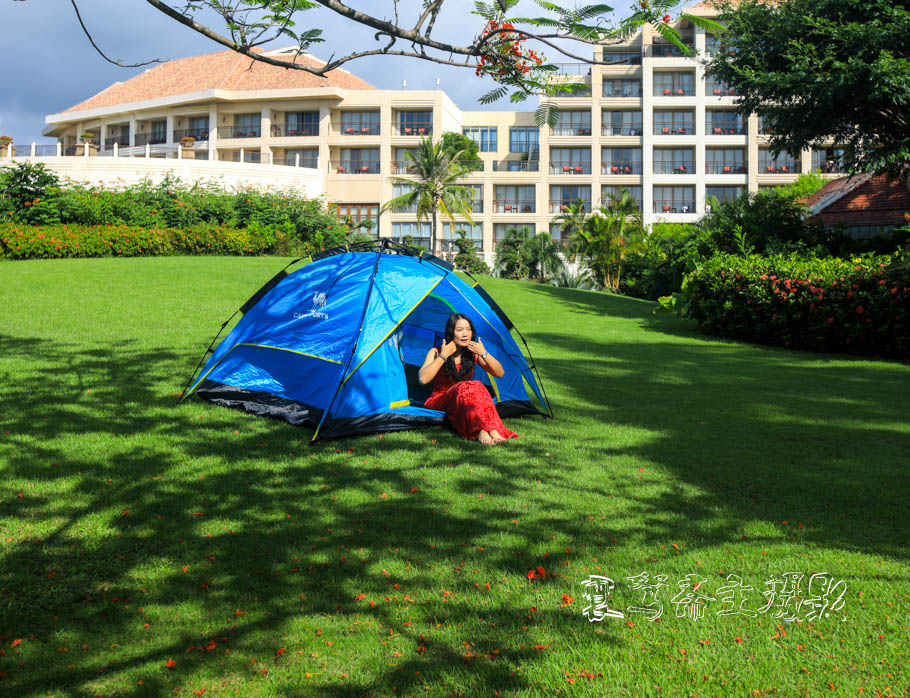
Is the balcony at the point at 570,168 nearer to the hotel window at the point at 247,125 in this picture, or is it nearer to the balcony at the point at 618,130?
the balcony at the point at 618,130

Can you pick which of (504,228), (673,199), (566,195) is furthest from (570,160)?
(673,199)

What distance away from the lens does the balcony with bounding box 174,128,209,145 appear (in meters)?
46.2

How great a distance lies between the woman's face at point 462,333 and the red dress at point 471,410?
0.98 ft

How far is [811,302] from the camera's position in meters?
13.5

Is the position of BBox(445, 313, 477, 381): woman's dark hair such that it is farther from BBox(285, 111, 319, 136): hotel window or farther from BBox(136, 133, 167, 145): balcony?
BBox(136, 133, 167, 145): balcony

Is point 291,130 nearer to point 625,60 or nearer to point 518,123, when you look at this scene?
point 518,123

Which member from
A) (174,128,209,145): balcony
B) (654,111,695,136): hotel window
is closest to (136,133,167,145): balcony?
(174,128,209,145): balcony

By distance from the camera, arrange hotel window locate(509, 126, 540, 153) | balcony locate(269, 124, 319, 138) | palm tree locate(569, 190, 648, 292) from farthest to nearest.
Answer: hotel window locate(509, 126, 540, 153) < balcony locate(269, 124, 319, 138) < palm tree locate(569, 190, 648, 292)

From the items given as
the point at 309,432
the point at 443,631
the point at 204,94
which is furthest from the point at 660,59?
the point at 443,631

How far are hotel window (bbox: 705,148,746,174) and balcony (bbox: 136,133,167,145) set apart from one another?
35311mm

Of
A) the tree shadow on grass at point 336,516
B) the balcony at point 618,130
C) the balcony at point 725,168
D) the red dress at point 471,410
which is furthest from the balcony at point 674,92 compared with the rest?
the red dress at point 471,410

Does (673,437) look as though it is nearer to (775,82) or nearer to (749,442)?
(749,442)

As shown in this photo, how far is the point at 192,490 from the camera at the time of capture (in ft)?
16.8

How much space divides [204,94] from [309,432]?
4312cm
